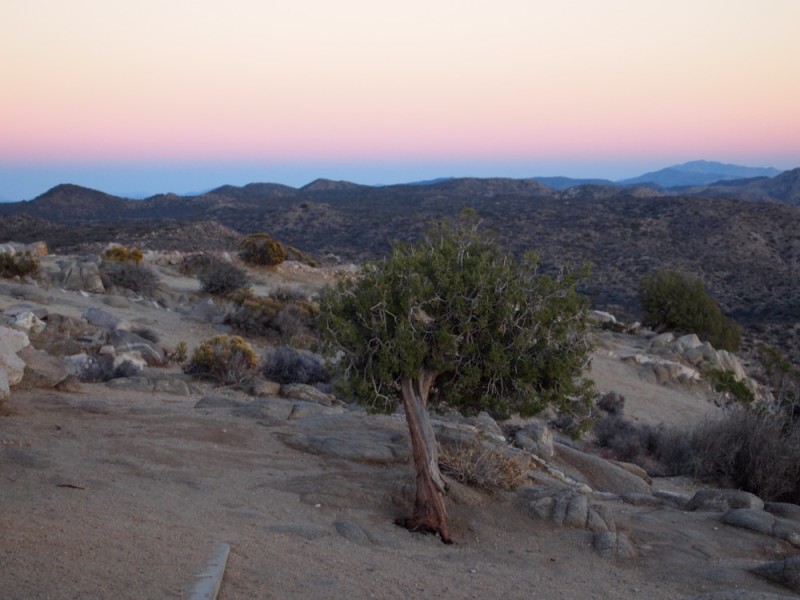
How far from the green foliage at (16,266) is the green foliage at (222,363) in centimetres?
1135

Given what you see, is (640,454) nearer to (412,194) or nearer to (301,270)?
(301,270)

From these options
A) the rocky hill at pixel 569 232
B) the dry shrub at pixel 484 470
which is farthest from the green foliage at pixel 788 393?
the rocky hill at pixel 569 232

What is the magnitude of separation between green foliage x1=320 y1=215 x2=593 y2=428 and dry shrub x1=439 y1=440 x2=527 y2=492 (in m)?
1.03

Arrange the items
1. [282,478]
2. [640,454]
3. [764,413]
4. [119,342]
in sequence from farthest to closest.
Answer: [119,342] → [640,454] → [764,413] → [282,478]

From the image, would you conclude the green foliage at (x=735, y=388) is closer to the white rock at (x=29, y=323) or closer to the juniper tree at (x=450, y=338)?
the juniper tree at (x=450, y=338)

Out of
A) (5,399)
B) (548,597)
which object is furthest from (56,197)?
(548,597)

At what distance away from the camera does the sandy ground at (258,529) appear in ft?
Answer: 17.6

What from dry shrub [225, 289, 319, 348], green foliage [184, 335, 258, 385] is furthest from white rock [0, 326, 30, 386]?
dry shrub [225, 289, 319, 348]

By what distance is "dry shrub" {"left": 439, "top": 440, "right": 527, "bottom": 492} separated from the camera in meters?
8.91

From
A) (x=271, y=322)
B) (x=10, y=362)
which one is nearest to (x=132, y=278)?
(x=271, y=322)

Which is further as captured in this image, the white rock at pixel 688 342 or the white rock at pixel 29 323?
the white rock at pixel 688 342

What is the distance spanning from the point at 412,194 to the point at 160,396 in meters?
73.4

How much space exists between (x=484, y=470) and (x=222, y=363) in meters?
7.59

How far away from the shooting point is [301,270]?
35656mm
